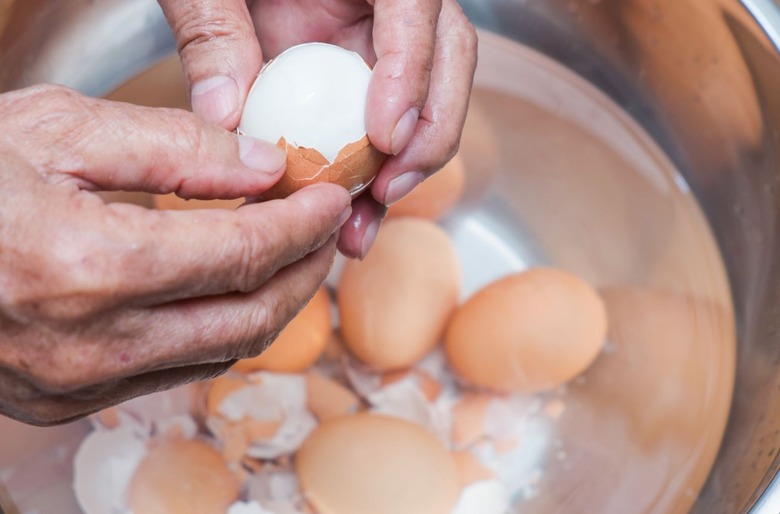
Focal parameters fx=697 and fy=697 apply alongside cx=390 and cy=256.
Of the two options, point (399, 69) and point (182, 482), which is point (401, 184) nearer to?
point (399, 69)

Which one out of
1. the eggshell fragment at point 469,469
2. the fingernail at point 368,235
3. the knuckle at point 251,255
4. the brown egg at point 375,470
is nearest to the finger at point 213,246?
the knuckle at point 251,255

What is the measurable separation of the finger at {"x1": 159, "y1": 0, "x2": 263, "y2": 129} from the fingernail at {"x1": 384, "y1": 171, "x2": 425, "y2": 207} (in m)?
0.17

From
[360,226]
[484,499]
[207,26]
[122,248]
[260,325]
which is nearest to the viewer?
[122,248]

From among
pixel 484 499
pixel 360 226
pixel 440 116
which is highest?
pixel 440 116

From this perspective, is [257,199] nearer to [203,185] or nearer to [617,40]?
[203,185]

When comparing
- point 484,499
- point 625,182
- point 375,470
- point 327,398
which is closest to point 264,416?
point 327,398

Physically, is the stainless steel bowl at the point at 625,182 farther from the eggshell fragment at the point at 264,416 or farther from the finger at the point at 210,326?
the finger at the point at 210,326

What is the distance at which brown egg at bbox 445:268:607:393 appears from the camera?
916 millimetres

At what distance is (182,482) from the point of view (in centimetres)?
85

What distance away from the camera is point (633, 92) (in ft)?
3.42

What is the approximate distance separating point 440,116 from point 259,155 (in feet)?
0.81

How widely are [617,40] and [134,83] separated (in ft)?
2.31

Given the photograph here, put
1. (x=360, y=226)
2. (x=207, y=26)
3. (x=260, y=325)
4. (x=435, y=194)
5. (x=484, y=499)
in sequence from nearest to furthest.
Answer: (x=260, y=325) → (x=207, y=26) → (x=360, y=226) → (x=484, y=499) → (x=435, y=194)

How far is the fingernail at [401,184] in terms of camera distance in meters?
0.71
